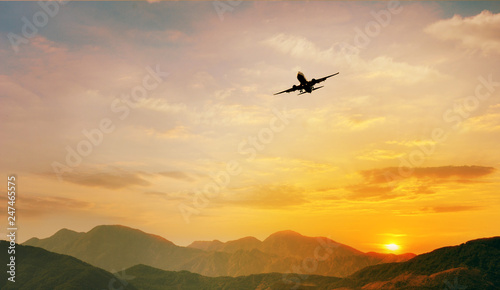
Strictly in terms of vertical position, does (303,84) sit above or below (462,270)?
above

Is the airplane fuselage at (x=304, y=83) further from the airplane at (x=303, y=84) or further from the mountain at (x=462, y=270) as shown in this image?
the mountain at (x=462, y=270)

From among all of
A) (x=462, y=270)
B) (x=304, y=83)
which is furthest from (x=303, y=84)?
(x=462, y=270)

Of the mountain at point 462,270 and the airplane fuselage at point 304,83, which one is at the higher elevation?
the airplane fuselage at point 304,83

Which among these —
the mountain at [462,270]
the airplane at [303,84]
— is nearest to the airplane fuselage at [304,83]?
the airplane at [303,84]

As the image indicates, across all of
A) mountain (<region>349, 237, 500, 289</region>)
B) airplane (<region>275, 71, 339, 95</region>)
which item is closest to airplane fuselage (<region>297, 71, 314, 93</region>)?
airplane (<region>275, 71, 339, 95</region>)

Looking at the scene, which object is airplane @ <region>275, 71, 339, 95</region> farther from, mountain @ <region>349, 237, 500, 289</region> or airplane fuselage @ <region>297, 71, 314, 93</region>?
mountain @ <region>349, 237, 500, 289</region>

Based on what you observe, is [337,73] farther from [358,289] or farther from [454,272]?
[358,289]

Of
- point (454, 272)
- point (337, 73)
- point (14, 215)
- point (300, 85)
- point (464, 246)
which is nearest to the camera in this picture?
point (337, 73)

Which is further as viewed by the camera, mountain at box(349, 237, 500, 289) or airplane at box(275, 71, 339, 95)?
mountain at box(349, 237, 500, 289)

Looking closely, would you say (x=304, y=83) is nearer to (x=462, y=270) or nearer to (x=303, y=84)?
(x=303, y=84)

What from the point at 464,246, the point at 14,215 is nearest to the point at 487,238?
the point at 464,246

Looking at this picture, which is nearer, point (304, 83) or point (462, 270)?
point (304, 83)
